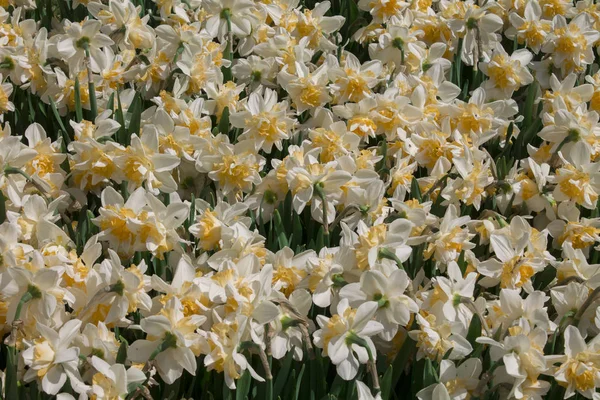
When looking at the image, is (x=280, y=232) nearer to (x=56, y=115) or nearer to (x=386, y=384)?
(x=386, y=384)

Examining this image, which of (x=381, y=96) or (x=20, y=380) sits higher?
(x=381, y=96)

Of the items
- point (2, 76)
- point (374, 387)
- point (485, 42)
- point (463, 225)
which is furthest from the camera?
point (485, 42)

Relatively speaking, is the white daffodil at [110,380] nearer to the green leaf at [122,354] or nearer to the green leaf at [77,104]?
the green leaf at [122,354]

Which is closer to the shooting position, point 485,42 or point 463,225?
point 463,225

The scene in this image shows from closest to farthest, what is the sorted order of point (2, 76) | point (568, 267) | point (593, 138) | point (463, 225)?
1. point (568, 267)
2. point (463, 225)
3. point (593, 138)
4. point (2, 76)

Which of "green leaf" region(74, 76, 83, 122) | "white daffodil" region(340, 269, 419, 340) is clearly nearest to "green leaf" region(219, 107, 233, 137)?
"green leaf" region(74, 76, 83, 122)

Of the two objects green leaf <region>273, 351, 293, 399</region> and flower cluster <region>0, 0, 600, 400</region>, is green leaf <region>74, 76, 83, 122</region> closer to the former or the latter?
flower cluster <region>0, 0, 600, 400</region>

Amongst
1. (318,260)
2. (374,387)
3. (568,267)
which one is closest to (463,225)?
(568,267)

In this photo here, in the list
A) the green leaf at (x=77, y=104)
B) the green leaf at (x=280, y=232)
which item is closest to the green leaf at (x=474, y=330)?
the green leaf at (x=280, y=232)

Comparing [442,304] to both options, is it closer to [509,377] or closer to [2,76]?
[509,377]

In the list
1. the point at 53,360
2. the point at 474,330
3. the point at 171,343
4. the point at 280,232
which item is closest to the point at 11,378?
the point at 53,360
